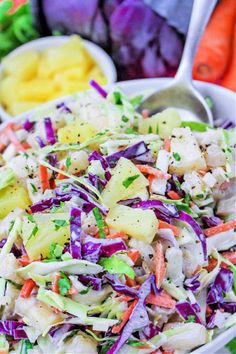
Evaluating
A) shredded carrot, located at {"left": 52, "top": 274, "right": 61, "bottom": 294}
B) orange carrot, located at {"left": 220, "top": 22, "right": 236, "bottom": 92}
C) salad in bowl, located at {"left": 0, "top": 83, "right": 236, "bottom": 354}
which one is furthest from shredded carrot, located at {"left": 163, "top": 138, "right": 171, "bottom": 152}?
orange carrot, located at {"left": 220, "top": 22, "right": 236, "bottom": 92}

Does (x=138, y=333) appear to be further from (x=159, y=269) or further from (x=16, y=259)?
(x=16, y=259)

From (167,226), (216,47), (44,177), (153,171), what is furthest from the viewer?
(216,47)

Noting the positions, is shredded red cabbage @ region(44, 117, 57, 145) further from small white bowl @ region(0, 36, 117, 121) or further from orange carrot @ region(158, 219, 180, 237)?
small white bowl @ region(0, 36, 117, 121)

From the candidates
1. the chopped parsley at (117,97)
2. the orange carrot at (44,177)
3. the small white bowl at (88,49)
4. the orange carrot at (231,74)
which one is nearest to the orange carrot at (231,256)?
the orange carrot at (44,177)

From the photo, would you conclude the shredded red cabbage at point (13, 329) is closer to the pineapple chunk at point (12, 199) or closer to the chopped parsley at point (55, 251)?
the chopped parsley at point (55, 251)

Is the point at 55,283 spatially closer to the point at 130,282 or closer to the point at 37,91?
the point at 130,282

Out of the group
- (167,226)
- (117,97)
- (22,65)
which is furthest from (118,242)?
(22,65)
